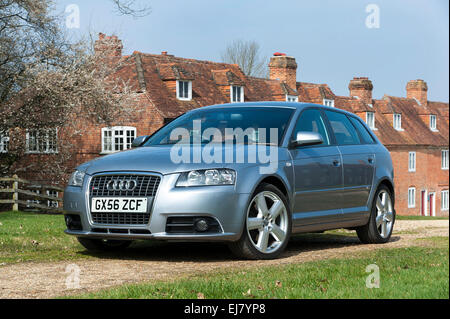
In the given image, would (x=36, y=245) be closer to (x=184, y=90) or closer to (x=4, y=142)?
(x=4, y=142)

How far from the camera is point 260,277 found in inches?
261

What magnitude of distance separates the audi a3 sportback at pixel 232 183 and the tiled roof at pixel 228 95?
23189 mm

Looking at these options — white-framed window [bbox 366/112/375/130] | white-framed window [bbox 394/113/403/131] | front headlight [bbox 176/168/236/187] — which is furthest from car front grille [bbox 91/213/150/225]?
white-framed window [bbox 394/113/403/131]

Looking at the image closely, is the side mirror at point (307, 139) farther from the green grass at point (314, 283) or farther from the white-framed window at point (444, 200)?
the white-framed window at point (444, 200)

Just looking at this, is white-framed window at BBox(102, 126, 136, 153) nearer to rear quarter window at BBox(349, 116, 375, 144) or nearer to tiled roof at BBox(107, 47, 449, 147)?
tiled roof at BBox(107, 47, 449, 147)

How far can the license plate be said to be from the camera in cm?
793

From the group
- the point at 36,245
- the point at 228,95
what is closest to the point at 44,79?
the point at 36,245

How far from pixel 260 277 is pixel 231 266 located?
115 cm

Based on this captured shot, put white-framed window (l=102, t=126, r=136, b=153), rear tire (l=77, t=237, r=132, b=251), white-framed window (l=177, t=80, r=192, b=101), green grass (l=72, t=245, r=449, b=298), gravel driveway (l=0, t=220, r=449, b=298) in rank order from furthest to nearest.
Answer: white-framed window (l=177, t=80, r=192, b=101), white-framed window (l=102, t=126, r=136, b=153), rear tire (l=77, t=237, r=132, b=251), gravel driveway (l=0, t=220, r=449, b=298), green grass (l=72, t=245, r=449, b=298)

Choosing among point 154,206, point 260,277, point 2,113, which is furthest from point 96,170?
point 2,113

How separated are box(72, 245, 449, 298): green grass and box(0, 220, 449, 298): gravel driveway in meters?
0.50

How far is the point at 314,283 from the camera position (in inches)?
247

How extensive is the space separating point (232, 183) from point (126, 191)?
3.63ft

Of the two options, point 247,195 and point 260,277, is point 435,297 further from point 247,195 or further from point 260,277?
point 247,195
